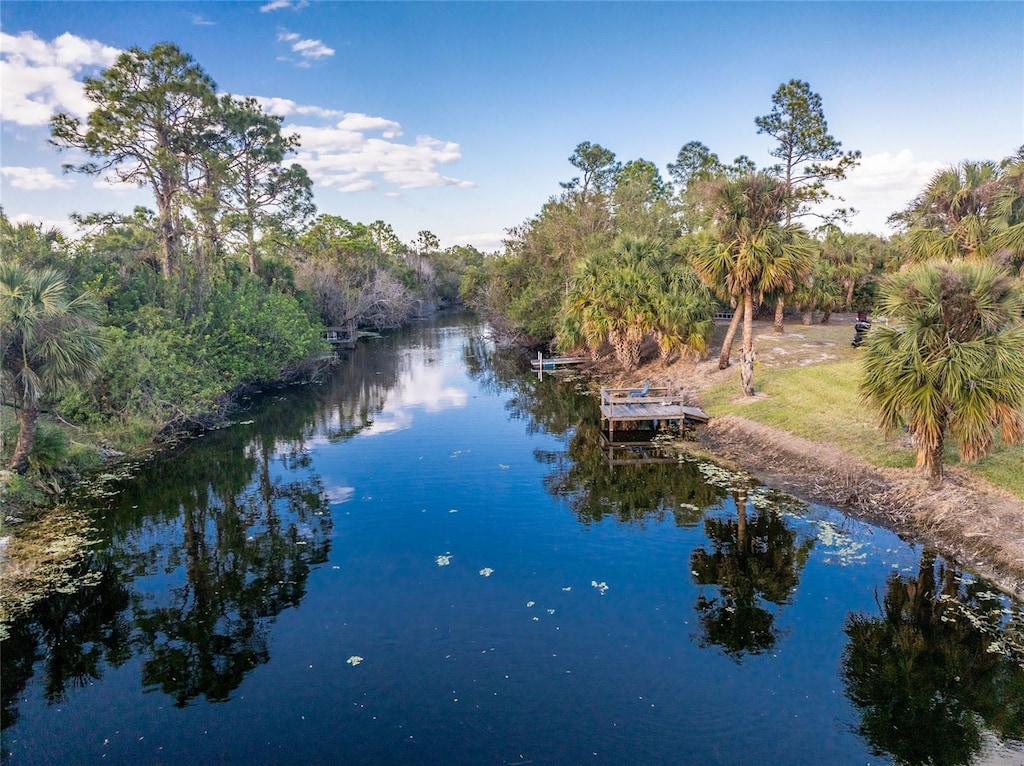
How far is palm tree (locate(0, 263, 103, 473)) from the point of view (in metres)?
14.2

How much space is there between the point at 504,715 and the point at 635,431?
627 inches

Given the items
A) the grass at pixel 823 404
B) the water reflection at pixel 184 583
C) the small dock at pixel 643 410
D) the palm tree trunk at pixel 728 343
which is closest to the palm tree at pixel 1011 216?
the grass at pixel 823 404

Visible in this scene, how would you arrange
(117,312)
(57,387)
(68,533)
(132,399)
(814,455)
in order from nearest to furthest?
1. (68,533)
2. (57,387)
3. (814,455)
4. (132,399)
5. (117,312)

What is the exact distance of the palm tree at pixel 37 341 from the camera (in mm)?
14250

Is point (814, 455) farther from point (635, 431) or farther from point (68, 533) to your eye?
point (68, 533)

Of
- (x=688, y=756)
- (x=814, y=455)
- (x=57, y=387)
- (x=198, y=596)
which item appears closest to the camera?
(x=688, y=756)

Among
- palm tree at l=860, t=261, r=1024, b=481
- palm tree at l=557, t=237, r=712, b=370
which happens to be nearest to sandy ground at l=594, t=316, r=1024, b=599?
palm tree at l=860, t=261, r=1024, b=481

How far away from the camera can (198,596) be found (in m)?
11.6

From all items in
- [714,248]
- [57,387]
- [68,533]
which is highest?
[714,248]

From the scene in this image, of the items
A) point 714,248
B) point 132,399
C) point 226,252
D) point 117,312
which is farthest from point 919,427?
point 226,252

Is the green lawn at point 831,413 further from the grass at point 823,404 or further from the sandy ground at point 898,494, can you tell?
the sandy ground at point 898,494

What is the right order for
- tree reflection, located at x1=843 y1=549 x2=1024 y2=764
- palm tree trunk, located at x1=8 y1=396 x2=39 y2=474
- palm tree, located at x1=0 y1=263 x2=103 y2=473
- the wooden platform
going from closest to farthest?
tree reflection, located at x1=843 y1=549 x2=1024 y2=764
palm tree, located at x1=0 y1=263 x2=103 y2=473
palm tree trunk, located at x1=8 y1=396 x2=39 y2=474
the wooden platform

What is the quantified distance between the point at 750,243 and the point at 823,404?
6.29 meters

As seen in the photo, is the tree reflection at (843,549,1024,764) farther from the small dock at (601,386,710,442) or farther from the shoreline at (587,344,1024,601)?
the small dock at (601,386,710,442)
